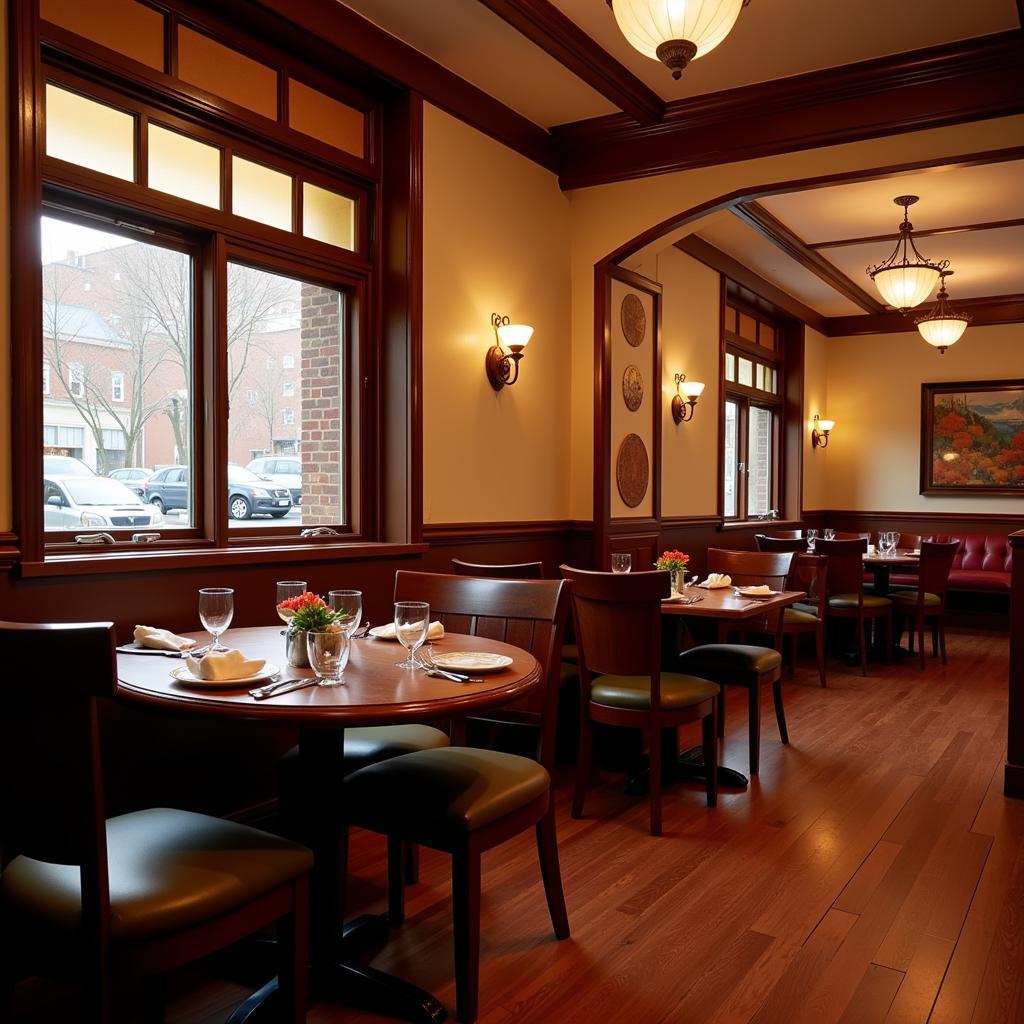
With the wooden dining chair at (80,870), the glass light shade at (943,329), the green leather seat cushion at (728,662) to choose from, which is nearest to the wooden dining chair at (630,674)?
the green leather seat cushion at (728,662)

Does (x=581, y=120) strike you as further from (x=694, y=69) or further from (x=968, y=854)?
(x=968, y=854)

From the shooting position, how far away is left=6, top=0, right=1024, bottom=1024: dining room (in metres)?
2.04

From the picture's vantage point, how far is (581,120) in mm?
4867

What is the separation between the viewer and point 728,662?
407cm

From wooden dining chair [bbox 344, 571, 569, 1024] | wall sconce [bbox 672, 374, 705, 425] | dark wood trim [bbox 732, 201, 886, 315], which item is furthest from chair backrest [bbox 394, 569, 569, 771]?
wall sconce [bbox 672, 374, 705, 425]

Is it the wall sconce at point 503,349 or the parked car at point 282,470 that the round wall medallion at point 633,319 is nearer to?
the wall sconce at point 503,349

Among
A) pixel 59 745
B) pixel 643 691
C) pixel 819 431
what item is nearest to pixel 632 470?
pixel 643 691

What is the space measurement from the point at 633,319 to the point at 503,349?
1.32 meters

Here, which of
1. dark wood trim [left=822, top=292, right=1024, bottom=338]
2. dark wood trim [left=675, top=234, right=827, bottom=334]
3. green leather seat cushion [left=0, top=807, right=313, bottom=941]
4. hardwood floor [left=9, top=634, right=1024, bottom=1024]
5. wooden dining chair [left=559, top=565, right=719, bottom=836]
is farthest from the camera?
dark wood trim [left=822, top=292, right=1024, bottom=338]

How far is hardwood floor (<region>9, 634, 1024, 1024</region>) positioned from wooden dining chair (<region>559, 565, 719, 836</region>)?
0.89 feet

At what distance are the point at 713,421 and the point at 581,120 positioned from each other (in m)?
3.03

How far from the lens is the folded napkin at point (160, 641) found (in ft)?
7.90

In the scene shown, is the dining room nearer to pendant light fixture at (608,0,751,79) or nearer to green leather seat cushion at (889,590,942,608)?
pendant light fixture at (608,0,751,79)

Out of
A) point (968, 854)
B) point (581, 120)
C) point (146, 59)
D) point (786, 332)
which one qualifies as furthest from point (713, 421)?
point (146, 59)
